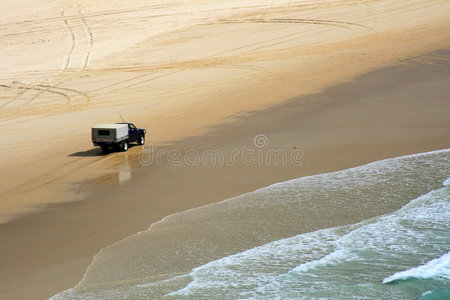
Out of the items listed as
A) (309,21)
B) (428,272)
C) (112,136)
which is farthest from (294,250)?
(309,21)

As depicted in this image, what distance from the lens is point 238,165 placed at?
70.6 feet

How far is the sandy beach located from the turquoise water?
34.4 inches

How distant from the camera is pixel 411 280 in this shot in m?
13.1

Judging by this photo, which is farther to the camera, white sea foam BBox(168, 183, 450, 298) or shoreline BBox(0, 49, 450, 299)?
shoreline BBox(0, 49, 450, 299)

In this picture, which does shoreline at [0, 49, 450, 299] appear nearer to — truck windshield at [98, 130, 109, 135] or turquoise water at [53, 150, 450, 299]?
turquoise water at [53, 150, 450, 299]

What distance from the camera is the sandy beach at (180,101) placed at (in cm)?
1728

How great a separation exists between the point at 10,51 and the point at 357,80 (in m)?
22.4

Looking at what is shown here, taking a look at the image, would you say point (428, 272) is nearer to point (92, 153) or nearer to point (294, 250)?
point (294, 250)

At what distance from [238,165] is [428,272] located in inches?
359

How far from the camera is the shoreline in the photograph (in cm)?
1428

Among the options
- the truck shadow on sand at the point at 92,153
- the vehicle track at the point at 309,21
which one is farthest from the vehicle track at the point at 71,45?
the truck shadow on sand at the point at 92,153

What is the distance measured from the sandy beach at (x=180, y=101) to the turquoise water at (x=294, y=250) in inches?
34.4

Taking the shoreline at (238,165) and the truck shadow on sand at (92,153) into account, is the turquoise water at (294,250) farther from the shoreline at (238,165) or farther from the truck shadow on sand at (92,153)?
the truck shadow on sand at (92,153)

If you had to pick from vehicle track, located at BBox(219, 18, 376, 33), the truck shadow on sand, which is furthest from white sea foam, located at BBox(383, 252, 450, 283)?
vehicle track, located at BBox(219, 18, 376, 33)
